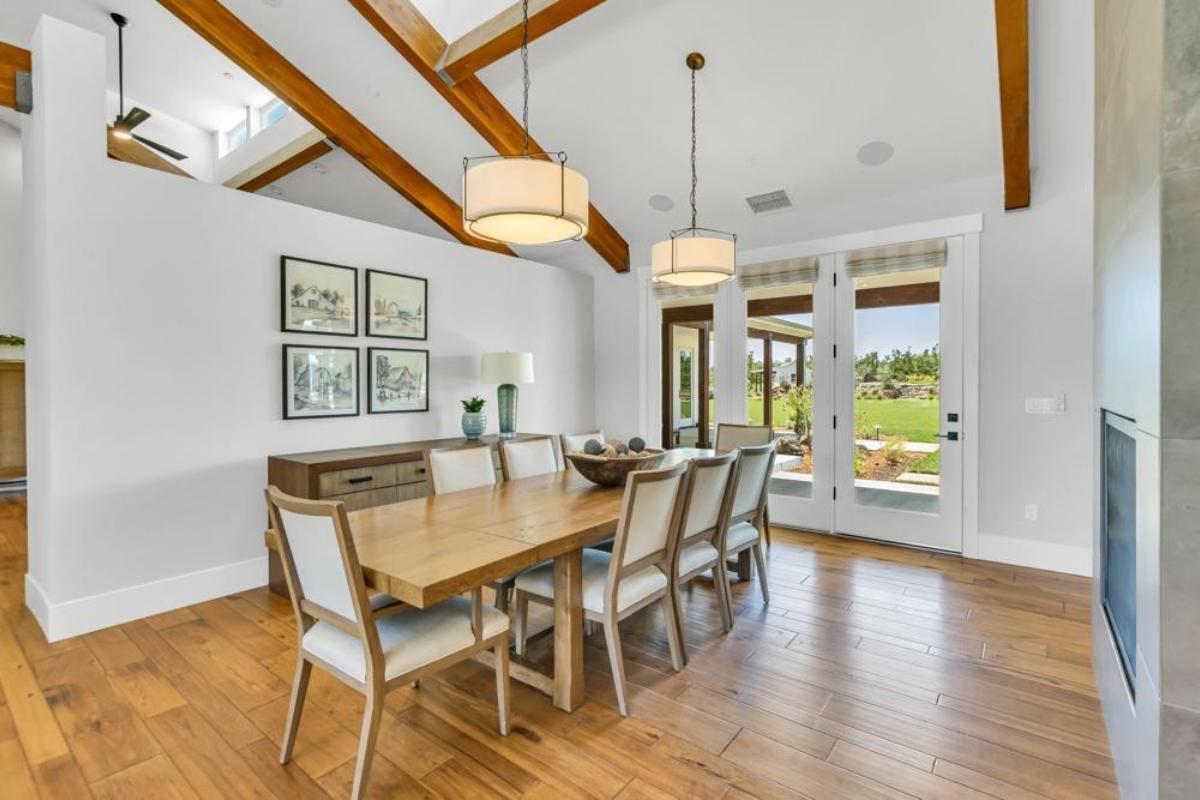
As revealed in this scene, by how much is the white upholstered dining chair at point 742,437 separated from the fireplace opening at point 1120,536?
7.46 feet

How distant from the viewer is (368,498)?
12.2 ft

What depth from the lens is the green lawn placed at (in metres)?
4.42

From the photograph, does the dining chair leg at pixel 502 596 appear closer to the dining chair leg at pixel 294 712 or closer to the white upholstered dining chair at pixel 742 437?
the dining chair leg at pixel 294 712

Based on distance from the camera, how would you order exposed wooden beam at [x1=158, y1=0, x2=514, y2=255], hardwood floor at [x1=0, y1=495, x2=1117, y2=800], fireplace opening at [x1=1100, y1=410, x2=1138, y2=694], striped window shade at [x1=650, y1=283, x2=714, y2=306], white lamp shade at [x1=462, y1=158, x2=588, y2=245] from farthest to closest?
striped window shade at [x1=650, y1=283, x2=714, y2=306], exposed wooden beam at [x1=158, y1=0, x2=514, y2=255], white lamp shade at [x1=462, y1=158, x2=588, y2=245], hardwood floor at [x1=0, y1=495, x2=1117, y2=800], fireplace opening at [x1=1100, y1=410, x2=1138, y2=694]

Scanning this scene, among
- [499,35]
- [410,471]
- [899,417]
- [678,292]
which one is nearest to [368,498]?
[410,471]

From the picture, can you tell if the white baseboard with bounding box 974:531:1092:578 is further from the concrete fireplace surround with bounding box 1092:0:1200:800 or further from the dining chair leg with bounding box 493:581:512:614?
the dining chair leg with bounding box 493:581:512:614

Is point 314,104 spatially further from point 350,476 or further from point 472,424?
point 350,476

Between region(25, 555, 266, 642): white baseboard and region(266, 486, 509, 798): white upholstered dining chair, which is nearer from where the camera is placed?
region(266, 486, 509, 798): white upholstered dining chair

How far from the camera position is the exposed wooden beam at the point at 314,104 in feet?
12.1

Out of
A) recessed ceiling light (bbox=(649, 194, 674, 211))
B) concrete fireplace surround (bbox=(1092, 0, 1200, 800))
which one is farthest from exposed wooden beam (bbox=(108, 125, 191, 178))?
concrete fireplace surround (bbox=(1092, 0, 1200, 800))

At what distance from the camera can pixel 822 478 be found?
16.0ft

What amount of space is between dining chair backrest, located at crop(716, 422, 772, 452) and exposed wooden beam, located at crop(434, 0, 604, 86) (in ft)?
9.73

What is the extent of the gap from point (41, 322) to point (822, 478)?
5249mm

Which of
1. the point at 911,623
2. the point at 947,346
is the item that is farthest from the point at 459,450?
the point at 947,346
